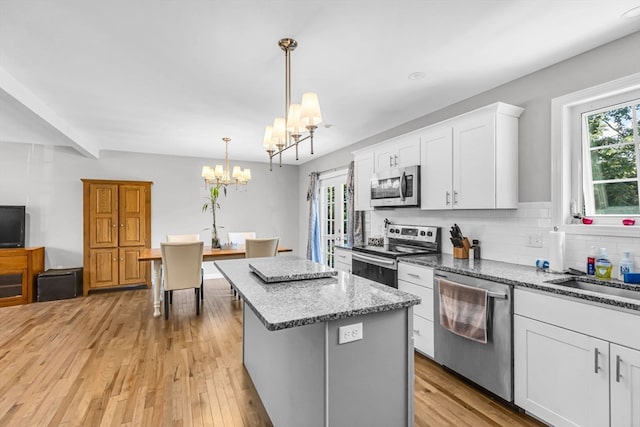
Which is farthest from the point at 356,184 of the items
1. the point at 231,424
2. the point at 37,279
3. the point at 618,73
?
Result: the point at 37,279

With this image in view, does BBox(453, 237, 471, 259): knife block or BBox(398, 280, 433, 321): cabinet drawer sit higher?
BBox(453, 237, 471, 259): knife block

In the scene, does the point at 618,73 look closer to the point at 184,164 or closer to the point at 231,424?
the point at 231,424

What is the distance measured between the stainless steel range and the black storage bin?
4412mm

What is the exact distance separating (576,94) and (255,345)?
3.03m

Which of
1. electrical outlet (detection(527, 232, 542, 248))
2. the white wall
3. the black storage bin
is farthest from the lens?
the white wall

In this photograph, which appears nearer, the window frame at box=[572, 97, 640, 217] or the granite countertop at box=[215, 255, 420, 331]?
the granite countertop at box=[215, 255, 420, 331]

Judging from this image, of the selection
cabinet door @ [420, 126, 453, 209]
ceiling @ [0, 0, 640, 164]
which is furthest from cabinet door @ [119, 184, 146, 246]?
cabinet door @ [420, 126, 453, 209]

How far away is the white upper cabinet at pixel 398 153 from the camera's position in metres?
3.39

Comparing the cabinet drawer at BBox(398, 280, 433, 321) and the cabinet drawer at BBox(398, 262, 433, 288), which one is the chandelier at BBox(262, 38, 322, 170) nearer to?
the cabinet drawer at BBox(398, 262, 433, 288)

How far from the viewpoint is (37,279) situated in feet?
15.5

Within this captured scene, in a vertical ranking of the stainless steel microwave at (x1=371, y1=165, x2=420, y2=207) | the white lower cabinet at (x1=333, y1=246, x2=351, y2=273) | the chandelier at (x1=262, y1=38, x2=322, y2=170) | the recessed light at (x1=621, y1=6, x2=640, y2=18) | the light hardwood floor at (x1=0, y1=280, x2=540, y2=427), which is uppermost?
the recessed light at (x1=621, y1=6, x2=640, y2=18)

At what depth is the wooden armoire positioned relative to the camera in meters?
5.25

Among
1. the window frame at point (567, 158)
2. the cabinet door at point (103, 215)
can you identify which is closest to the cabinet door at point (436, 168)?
the window frame at point (567, 158)

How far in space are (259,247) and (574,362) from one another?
345 centimetres
